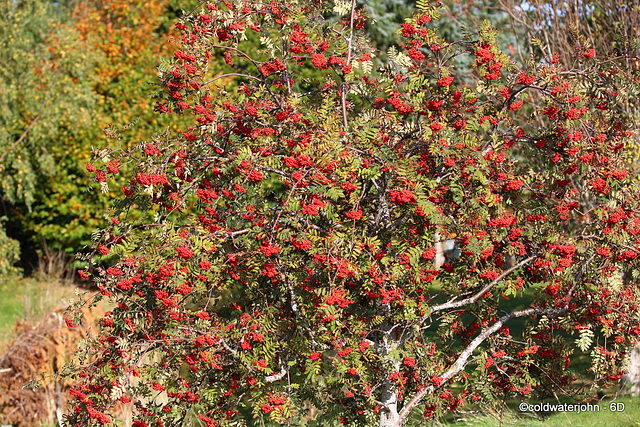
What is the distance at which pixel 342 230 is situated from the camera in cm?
440

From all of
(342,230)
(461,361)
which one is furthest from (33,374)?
(461,361)

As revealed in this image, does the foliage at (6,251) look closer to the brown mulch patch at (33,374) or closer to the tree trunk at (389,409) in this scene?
the brown mulch patch at (33,374)

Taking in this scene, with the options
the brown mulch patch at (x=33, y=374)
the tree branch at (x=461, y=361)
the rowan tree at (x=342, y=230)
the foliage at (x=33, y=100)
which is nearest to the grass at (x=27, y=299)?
the brown mulch patch at (x=33, y=374)

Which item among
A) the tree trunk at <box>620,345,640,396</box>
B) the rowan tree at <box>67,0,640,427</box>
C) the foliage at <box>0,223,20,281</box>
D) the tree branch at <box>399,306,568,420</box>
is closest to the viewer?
the rowan tree at <box>67,0,640,427</box>

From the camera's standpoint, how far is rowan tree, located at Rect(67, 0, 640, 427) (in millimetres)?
4102

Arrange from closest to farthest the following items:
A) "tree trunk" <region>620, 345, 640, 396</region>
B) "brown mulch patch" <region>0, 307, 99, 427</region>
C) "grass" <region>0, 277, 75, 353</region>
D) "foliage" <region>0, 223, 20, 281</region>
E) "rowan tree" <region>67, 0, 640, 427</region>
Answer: "rowan tree" <region>67, 0, 640, 427</region>, "tree trunk" <region>620, 345, 640, 396</region>, "brown mulch patch" <region>0, 307, 99, 427</region>, "grass" <region>0, 277, 75, 353</region>, "foliage" <region>0, 223, 20, 281</region>

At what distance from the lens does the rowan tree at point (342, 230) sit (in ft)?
13.5

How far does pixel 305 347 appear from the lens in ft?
14.3

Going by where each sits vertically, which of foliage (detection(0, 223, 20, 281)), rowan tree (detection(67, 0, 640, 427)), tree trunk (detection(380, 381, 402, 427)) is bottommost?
foliage (detection(0, 223, 20, 281))

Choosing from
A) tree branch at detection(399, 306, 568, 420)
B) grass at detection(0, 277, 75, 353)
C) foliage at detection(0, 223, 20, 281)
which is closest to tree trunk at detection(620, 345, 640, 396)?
tree branch at detection(399, 306, 568, 420)

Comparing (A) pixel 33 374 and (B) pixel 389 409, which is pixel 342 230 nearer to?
(B) pixel 389 409

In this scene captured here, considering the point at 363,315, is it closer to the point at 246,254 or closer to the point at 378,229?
the point at 378,229

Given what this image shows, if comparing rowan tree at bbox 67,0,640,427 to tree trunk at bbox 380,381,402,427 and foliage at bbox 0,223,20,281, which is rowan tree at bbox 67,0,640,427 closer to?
tree trunk at bbox 380,381,402,427

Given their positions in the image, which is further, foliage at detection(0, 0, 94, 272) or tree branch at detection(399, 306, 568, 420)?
foliage at detection(0, 0, 94, 272)
